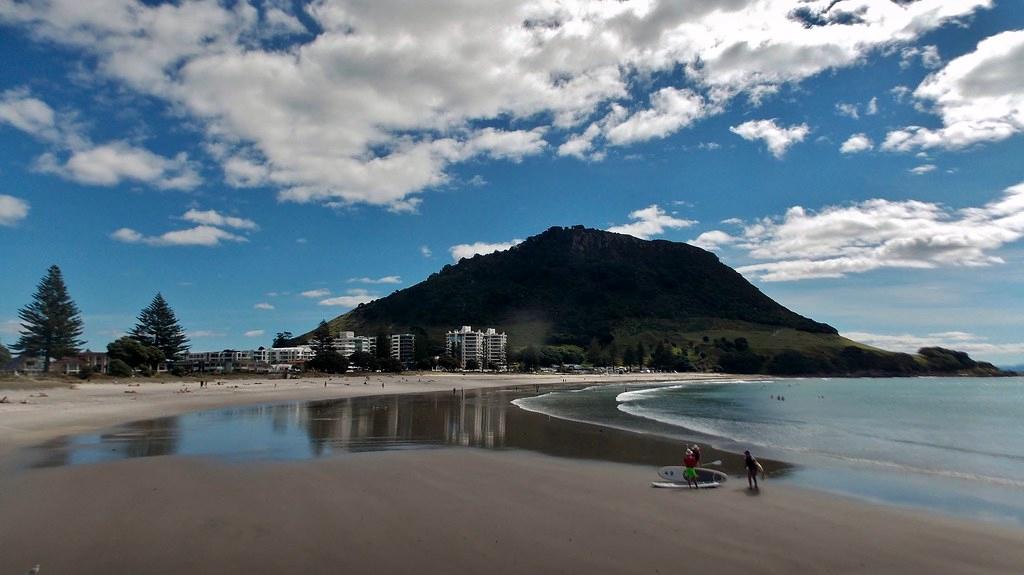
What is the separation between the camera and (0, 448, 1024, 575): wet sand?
29.5 ft

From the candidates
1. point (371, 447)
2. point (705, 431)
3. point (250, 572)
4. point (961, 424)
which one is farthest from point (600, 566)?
point (961, 424)

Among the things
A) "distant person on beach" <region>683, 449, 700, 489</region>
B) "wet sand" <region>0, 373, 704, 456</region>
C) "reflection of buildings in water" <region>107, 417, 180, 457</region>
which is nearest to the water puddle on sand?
"reflection of buildings in water" <region>107, 417, 180, 457</region>

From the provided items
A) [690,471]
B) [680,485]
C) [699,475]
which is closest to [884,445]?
[699,475]

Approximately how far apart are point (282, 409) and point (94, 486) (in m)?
24.2

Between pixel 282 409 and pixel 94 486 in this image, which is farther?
pixel 282 409

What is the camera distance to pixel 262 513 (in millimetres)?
11438

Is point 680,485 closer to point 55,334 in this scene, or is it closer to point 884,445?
point 884,445

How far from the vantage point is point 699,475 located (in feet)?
49.5

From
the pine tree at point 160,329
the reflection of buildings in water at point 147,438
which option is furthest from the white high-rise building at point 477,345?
the reflection of buildings in water at point 147,438

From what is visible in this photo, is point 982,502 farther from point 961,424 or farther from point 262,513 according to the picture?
point 961,424

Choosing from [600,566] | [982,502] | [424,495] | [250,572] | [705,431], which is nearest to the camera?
[250,572]

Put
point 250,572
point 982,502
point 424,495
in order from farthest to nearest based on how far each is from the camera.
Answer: point 982,502 < point 424,495 < point 250,572

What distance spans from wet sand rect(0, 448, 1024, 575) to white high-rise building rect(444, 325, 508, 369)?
156m

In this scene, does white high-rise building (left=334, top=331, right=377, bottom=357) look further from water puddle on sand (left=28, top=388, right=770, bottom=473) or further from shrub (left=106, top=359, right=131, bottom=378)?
water puddle on sand (left=28, top=388, right=770, bottom=473)
